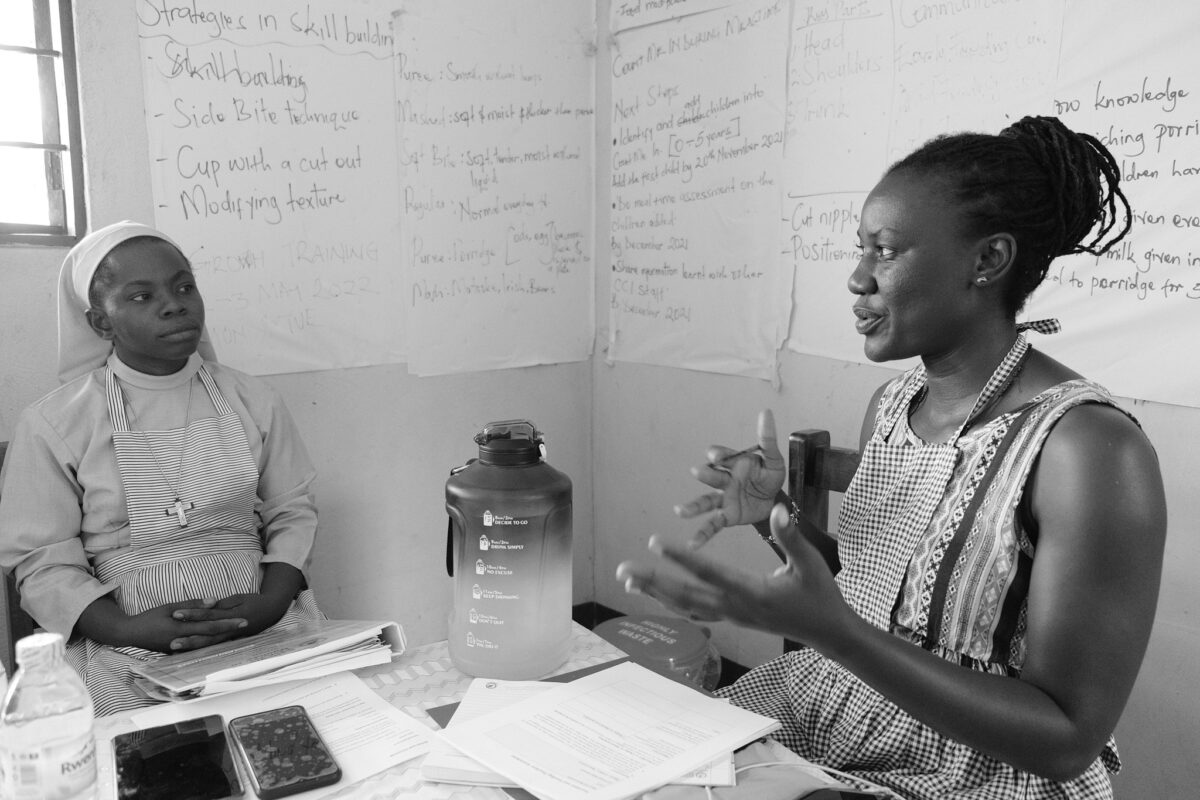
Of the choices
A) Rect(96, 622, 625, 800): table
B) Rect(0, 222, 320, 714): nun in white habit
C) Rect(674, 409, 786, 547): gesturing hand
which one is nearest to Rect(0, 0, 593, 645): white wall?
Rect(0, 222, 320, 714): nun in white habit

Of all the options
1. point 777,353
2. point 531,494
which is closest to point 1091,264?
point 777,353

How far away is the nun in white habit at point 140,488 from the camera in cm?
149

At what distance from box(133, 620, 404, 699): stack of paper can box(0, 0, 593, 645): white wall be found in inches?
42.4

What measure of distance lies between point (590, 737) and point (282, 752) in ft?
1.06

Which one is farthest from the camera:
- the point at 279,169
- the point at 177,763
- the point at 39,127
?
the point at 279,169

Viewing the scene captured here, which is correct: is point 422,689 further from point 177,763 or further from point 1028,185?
point 1028,185

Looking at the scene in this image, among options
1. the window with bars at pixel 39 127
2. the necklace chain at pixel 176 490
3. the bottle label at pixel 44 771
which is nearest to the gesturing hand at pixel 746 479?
the bottle label at pixel 44 771

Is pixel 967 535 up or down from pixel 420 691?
up

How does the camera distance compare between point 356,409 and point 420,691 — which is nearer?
point 420,691

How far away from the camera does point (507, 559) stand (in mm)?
1150

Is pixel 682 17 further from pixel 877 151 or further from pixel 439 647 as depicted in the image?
pixel 439 647

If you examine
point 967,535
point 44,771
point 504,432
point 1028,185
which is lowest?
point 44,771

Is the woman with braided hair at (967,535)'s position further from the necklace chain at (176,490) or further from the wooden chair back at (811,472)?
the necklace chain at (176,490)

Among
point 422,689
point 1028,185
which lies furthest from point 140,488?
point 1028,185
